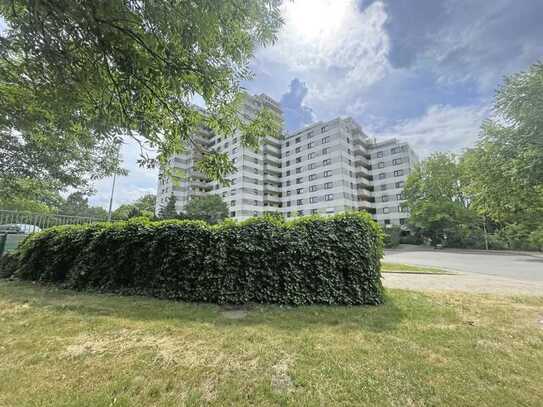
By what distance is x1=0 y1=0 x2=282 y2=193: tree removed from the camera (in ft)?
7.25

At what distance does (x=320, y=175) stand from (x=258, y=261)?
4060 cm

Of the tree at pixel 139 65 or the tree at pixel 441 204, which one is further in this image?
the tree at pixel 441 204

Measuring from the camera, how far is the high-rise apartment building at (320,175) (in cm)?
4221

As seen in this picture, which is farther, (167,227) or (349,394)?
(167,227)

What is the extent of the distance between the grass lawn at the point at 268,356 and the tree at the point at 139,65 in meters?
2.42

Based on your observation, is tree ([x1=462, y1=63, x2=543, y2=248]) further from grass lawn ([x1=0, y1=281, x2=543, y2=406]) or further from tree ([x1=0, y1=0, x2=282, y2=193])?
tree ([x1=0, y1=0, x2=282, y2=193])

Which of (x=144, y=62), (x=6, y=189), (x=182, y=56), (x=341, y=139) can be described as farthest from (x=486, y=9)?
(x=341, y=139)

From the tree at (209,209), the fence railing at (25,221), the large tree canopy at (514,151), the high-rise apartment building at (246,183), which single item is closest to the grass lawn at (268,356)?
the large tree canopy at (514,151)

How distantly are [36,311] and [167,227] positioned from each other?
2.77 meters

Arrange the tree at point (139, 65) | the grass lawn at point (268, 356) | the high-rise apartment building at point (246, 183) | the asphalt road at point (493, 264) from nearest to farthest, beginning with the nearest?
the grass lawn at point (268, 356) < the tree at point (139, 65) < the asphalt road at point (493, 264) < the high-rise apartment building at point (246, 183)

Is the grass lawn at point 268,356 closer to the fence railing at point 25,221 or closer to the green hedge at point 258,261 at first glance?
the green hedge at point 258,261

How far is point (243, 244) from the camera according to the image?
4898mm

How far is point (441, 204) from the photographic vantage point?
94.4 ft

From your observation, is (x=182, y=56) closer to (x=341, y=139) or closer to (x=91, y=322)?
(x=91, y=322)
